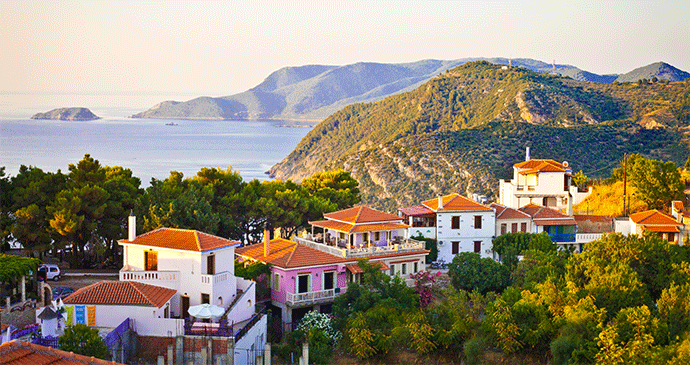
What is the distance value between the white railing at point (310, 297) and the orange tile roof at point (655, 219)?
18977 millimetres

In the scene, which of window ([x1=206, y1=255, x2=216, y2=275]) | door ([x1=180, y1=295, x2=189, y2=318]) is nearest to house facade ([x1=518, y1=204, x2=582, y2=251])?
window ([x1=206, y1=255, x2=216, y2=275])

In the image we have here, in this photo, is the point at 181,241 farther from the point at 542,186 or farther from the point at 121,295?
the point at 542,186

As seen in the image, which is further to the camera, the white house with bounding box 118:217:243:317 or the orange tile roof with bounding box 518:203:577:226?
the orange tile roof with bounding box 518:203:577:226

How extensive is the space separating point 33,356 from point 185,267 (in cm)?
886

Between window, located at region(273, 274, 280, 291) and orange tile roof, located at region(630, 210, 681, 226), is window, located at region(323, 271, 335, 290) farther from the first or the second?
orange tile roof, located at region(630, 210, 681, 226)

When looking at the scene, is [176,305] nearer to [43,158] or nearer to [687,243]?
[687,243]

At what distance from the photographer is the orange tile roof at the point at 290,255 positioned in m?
28.4

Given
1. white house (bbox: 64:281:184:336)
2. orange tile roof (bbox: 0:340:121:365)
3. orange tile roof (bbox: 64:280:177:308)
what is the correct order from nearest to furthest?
orange tile roof (bbox: 0:340:121:365) → white house (bbox: 64:281:184:336) → orange tile roof (bbox: 64:280:177:308)

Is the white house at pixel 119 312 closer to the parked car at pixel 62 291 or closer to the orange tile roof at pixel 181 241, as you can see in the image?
the orange tile roof at pixel 181 241

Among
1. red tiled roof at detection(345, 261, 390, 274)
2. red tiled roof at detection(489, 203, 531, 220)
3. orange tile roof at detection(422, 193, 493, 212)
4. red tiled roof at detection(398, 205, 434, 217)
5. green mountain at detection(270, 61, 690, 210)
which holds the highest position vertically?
green mountain at detection(270, 61, 690, 210)

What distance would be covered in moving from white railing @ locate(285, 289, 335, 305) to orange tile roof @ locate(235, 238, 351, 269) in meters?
1.16

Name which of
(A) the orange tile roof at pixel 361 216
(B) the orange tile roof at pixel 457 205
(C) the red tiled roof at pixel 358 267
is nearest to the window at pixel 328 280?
(C) the red tiled roof at pixel 358 267

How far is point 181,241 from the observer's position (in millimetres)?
24125

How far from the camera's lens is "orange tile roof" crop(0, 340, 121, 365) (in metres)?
14.5
